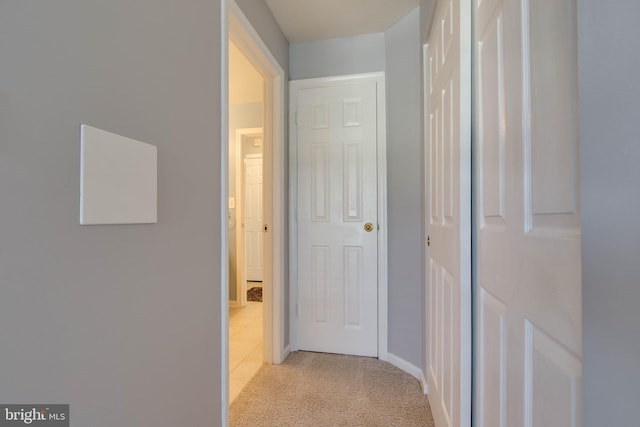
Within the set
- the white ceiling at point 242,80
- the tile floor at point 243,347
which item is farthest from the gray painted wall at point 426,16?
the tile floor at point 243,347

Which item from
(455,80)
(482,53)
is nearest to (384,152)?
(455,80)

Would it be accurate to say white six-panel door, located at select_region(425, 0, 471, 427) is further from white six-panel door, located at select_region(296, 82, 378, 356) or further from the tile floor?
the tile floor

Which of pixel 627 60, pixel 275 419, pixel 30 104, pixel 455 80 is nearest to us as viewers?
pixel 627 60

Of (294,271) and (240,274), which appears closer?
(294,271)

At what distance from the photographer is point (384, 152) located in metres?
2.20

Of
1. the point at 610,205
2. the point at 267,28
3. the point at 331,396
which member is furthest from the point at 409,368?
the point at 267,28

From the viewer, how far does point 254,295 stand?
13.7 feet

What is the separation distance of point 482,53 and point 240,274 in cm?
329

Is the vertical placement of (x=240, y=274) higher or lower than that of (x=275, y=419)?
higher

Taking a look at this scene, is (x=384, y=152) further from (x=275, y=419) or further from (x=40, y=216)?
(x=40, y=216)

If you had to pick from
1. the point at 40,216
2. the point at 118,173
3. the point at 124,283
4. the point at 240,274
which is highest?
the point at 118,173

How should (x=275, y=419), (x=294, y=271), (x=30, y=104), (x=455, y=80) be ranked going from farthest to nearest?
(x=294, y=271) → (x=275, y=419) → (x=455, y=80) → (x=30, y=104)

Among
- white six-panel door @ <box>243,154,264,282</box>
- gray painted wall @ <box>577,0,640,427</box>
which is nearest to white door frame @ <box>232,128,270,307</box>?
white six-panel door @ <box>243,154,264,282</box>

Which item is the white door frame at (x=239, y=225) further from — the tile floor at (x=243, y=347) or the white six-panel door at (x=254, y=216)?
the white six-panel door at (x=254, y=216)
